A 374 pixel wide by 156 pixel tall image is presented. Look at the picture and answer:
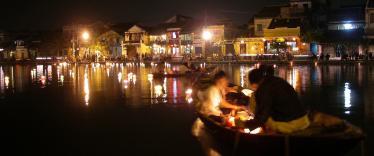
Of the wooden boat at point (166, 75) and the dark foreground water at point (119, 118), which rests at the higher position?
the wooden boat at point (166, 75)

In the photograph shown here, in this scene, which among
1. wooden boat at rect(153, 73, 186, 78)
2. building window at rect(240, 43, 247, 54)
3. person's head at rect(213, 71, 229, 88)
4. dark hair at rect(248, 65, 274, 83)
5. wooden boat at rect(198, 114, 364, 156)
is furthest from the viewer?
building window at rect(240, 43, 247, 54)

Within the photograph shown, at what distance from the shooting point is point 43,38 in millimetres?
99750

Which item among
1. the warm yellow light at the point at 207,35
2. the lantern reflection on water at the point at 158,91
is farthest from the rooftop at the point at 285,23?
the lantern reflection on water at the point at 158,91

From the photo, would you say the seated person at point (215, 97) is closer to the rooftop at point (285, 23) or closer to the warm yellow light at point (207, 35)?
the rooftop at point (285, 23)

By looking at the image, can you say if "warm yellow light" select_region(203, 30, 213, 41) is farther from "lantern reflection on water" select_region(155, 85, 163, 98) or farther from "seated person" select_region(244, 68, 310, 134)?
"seated person" select_region(244, 68, 310, 134)

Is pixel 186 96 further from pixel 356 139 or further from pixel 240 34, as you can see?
pixel 240 34

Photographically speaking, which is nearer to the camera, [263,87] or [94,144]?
[263,87]

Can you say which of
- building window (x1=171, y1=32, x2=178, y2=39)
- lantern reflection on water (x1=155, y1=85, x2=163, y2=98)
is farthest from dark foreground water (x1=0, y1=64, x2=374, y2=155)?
building window (x1=171, y1=32, x2=178, y2=39)

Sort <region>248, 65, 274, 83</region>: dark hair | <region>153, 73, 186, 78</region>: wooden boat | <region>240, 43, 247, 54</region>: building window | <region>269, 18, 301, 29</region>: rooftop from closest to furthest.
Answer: <region>248, 65, 274, 83</region>: dark hair
<region>153, 73, 186, 78</region>: wooden boat
<region>269, 18, 301, 29</region>: rooftop
<region>240, 43, 247, 54</region>: building window

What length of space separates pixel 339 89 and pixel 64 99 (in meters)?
11.5

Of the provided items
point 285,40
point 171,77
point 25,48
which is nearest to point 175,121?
point 171,77

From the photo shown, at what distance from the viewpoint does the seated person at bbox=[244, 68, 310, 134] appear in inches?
295

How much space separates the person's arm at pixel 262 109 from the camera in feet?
24.6

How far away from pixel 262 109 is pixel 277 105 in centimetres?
24
